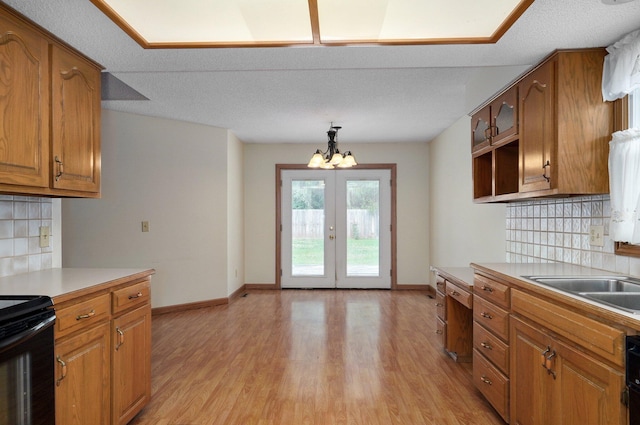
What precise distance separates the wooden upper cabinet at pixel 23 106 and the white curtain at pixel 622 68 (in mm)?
2951

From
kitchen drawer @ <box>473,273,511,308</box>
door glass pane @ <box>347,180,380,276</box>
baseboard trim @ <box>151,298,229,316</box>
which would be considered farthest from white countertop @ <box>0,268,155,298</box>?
door glass pane @ <box>347,180,380,276</box>

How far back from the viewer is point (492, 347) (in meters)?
2.22

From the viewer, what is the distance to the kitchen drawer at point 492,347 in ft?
6.77

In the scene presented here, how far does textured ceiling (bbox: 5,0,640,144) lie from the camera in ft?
5.92

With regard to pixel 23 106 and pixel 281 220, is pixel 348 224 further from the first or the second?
pixel 23 106

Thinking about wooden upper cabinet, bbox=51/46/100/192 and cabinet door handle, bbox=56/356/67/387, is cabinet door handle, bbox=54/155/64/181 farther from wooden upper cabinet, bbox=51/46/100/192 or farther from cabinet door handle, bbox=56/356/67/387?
cabinet door handle, bbox=56/356/67/387

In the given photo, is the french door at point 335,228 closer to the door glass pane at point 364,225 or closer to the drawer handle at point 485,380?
the door glass pane at point 364,225

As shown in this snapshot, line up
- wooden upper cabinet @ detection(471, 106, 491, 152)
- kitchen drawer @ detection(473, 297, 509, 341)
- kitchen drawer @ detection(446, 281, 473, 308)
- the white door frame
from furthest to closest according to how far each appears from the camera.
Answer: the white door frame < wooden upper cabinet @ detection(471, 106, 491, 152) < kitchen drawer @ detection(446, 281, 473, 308) < kitchen drawer @ detection(473, 297, 509, 341)

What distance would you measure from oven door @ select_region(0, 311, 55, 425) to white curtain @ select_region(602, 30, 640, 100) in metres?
2.87

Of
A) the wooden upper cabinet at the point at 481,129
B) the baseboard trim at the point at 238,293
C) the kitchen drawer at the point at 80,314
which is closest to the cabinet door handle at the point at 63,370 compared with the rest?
the kitchen drawer at the point at 80,314

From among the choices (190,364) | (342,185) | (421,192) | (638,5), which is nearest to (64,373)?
(190,364)

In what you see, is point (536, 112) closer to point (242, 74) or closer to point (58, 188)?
point (242, 74)

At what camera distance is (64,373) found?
1.62 m

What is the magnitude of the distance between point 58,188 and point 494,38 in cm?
244
